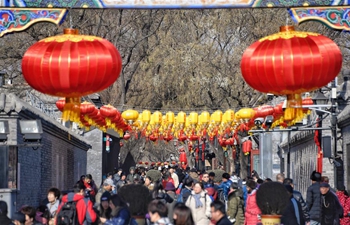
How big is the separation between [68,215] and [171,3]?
4.06m

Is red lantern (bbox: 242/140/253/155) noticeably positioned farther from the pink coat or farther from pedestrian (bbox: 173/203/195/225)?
pedestrian (bbox: 173/203/195/225)

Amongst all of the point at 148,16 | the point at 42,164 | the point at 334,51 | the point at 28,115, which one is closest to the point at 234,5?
the point at 334,51

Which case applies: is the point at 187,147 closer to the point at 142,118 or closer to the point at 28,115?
the point at 142,118

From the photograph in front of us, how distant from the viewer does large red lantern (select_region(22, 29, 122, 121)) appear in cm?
1189

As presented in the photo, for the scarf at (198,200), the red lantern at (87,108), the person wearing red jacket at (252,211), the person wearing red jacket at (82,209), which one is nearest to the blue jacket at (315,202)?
the person wearing red jacket at (252,211)

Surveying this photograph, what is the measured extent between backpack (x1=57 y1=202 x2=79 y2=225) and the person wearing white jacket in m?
2.18

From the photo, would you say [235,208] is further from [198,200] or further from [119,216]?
[119,216]

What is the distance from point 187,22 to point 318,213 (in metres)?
30.8

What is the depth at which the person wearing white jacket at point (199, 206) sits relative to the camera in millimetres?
16094

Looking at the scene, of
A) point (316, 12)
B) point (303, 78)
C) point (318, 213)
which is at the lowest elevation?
point (318, 213)

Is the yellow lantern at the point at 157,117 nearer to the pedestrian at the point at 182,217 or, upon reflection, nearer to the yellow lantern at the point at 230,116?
the yellow lantern at the point at 230,116

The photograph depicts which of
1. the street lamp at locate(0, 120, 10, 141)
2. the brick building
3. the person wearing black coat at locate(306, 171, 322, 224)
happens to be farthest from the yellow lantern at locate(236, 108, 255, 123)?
the person wearing black coat at locate(306, 171, 322, 224)

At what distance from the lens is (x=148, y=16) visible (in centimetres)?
4784

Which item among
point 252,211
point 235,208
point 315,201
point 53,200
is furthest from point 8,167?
point 315,201
